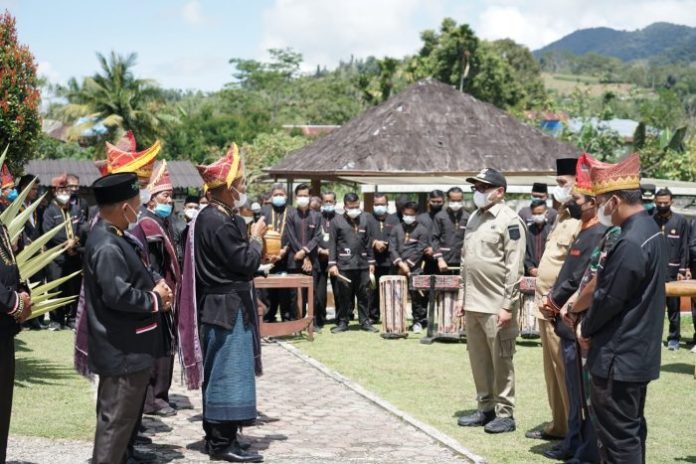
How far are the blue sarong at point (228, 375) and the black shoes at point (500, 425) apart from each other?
2300 mm

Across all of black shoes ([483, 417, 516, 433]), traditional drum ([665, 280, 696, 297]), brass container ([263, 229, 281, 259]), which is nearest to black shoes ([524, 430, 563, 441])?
black shoes ([483, 417, 516, 433])

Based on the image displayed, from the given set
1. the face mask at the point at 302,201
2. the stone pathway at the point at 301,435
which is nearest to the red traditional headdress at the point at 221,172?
the stone pathway at the point at 301,435

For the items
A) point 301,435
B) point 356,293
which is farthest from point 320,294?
point 301,435

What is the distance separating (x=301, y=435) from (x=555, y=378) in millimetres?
2288

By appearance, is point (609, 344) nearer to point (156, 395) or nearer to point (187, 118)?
point (156, 395)

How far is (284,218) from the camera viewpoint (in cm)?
1653

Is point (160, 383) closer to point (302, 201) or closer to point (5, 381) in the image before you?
point (5, 381)

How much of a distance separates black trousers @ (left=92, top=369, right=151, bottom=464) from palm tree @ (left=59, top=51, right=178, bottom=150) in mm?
47037

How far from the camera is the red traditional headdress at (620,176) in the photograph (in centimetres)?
638

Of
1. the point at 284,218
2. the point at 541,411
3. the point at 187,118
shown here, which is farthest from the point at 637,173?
the point at 187,118

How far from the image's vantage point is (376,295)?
17.8 m

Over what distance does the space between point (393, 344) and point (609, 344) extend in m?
8.57

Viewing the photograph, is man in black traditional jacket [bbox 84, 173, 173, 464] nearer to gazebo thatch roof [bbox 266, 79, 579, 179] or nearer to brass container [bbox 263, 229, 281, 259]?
brass container [bbox 263, 229, 281, 259]

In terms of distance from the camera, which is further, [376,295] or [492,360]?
[376,295]
